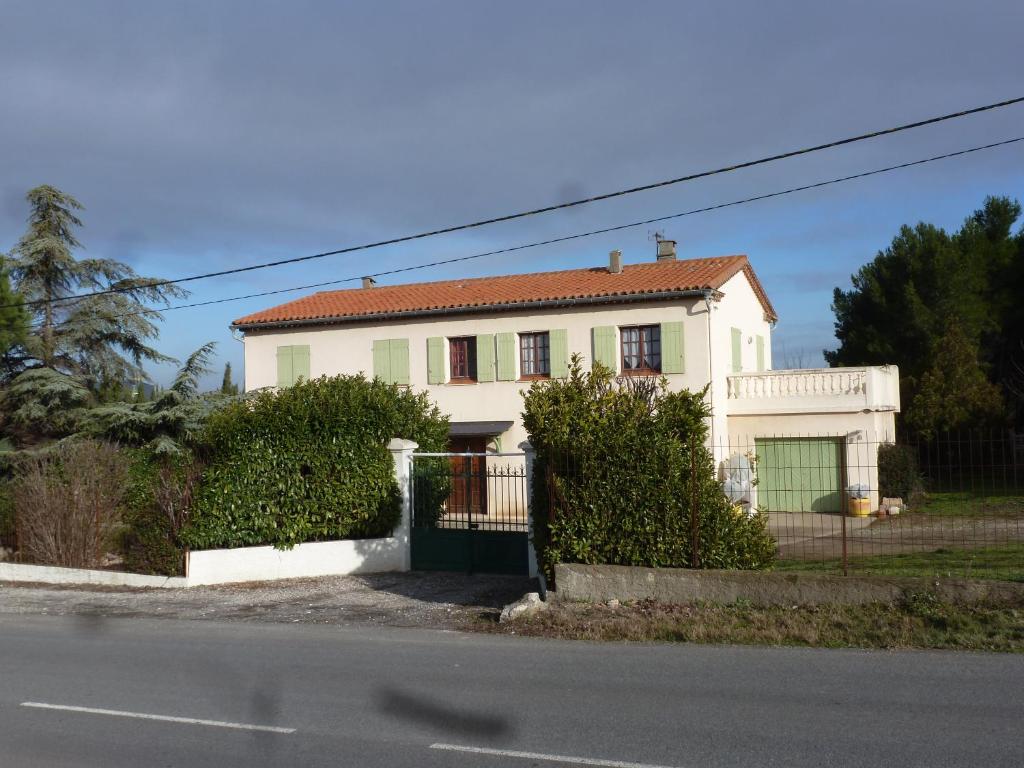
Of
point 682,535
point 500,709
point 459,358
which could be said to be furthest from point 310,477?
point 459,358

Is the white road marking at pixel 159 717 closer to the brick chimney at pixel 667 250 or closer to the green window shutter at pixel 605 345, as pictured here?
the green window shutter at pixel 605 345

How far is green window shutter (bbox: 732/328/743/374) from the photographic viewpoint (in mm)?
27578

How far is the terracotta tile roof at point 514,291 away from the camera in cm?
2645

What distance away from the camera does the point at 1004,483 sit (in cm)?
1303

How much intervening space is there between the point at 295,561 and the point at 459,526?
2726mm

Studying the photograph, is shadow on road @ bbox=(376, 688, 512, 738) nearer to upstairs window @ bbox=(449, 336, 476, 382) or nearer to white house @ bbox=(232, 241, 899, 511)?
white house @ bbox=(232, 241, 899, 511)

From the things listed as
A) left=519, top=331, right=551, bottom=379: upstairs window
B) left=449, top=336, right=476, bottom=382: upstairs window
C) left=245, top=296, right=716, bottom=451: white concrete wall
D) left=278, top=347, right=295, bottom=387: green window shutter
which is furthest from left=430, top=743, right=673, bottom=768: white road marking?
left=278, top=347, right=295, bottom=387: green window shutter

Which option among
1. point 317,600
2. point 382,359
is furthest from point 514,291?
point 317,600

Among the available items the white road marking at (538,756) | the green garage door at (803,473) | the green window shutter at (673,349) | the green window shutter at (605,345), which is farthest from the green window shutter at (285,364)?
the white road marking at (538,756)

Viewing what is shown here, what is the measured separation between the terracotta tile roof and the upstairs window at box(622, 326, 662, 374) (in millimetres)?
1076

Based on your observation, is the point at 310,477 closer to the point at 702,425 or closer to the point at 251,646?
the point at 251,646

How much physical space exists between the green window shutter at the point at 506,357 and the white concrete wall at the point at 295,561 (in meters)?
11.6

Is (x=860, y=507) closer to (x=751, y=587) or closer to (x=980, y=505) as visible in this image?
(x=980, y=505)

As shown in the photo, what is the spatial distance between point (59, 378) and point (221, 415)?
10.8 metres
